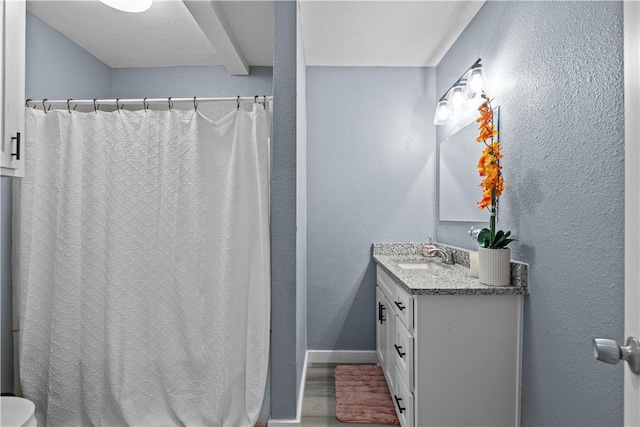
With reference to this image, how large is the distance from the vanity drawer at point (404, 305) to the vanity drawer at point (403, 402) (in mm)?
327

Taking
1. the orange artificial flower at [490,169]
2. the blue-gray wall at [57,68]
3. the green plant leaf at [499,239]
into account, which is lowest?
the green plant leaf at [499,239]

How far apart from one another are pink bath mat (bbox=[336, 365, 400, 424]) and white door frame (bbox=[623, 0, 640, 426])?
5.54 feet

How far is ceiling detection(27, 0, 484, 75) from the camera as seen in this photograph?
2.29 meters

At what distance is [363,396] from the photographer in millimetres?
2482

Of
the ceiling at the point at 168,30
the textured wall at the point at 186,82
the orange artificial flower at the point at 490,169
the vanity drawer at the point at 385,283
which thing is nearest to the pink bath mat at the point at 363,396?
the vanity drawer at the point at 385,283

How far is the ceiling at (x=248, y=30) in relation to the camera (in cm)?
229

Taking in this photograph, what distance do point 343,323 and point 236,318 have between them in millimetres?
1355

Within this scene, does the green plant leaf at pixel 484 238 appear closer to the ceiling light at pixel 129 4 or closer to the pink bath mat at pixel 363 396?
the pink bath mat at pixel 363 396

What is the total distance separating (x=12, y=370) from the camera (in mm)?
2178

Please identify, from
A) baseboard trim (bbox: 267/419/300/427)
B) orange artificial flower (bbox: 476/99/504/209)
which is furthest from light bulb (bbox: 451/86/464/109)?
baseboard trim (bbox: 267/419/300/427)

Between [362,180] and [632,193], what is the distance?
2.33m

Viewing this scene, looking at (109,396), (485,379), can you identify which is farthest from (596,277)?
(109,396)

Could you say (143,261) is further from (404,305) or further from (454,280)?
(454,280)

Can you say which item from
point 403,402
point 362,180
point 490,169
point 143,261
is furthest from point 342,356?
point 490,169
